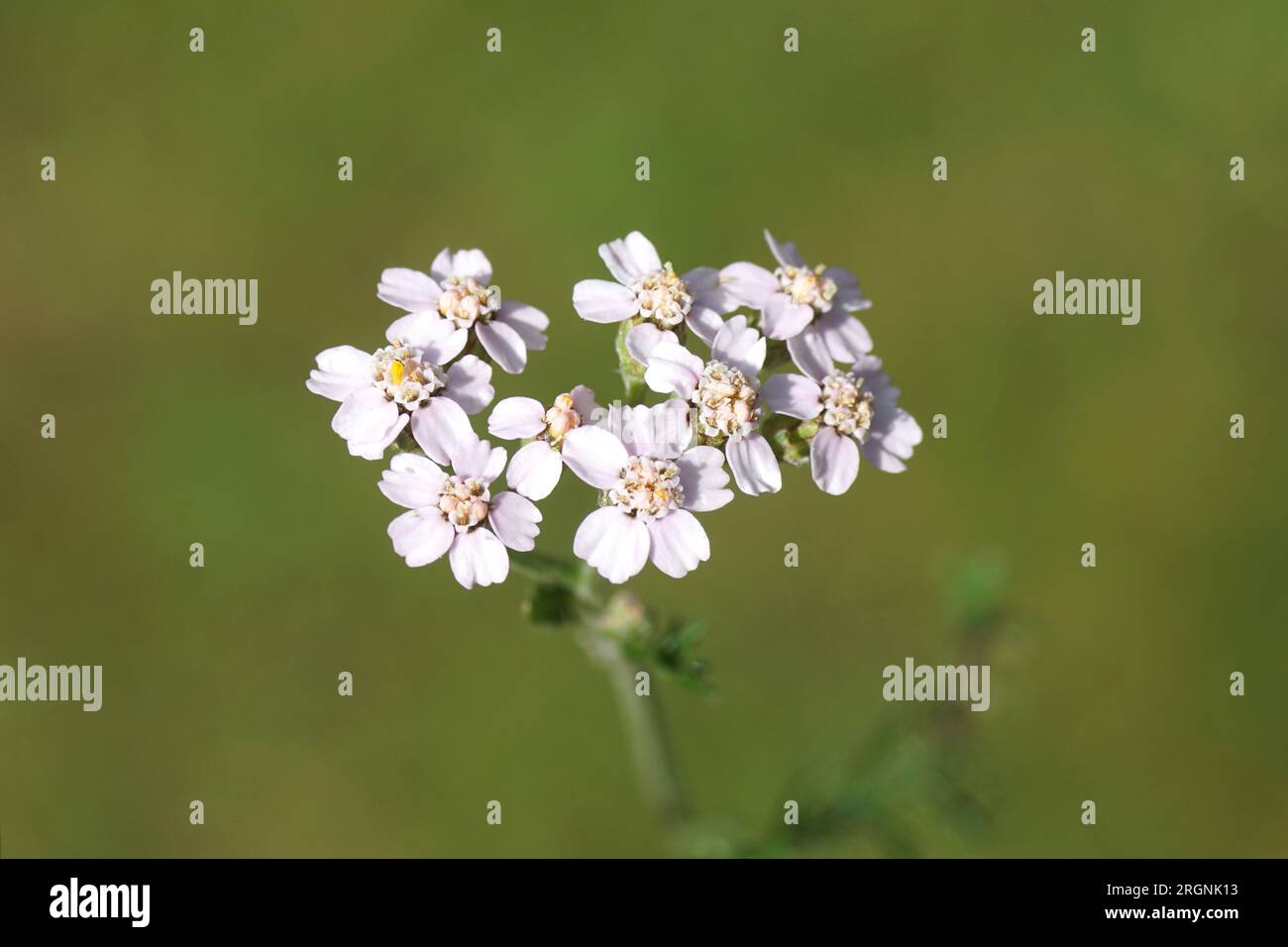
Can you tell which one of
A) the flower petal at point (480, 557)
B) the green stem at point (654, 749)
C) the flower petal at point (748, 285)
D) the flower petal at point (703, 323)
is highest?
the flower petal at point (748, 285)

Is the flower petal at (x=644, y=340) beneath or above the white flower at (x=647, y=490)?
above

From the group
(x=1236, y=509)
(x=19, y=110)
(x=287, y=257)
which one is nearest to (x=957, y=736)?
(x=1236, y=509)

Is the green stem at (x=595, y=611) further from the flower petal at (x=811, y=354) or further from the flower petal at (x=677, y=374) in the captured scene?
the flower petal at (x=811, y=354)

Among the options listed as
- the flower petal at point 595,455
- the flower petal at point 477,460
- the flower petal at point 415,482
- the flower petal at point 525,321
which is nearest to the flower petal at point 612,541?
the flower petal at point 595,455

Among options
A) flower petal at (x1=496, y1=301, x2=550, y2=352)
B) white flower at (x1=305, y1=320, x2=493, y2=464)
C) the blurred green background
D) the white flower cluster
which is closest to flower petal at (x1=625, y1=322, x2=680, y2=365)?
the white flower cluster

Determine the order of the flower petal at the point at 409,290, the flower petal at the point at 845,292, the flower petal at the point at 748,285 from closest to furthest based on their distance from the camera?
the flower petal at the point at 409,290
the flower petal at the point at 748,285
the flower petal at the point at 845,292

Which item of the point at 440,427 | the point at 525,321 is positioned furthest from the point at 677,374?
the point at 440,427
